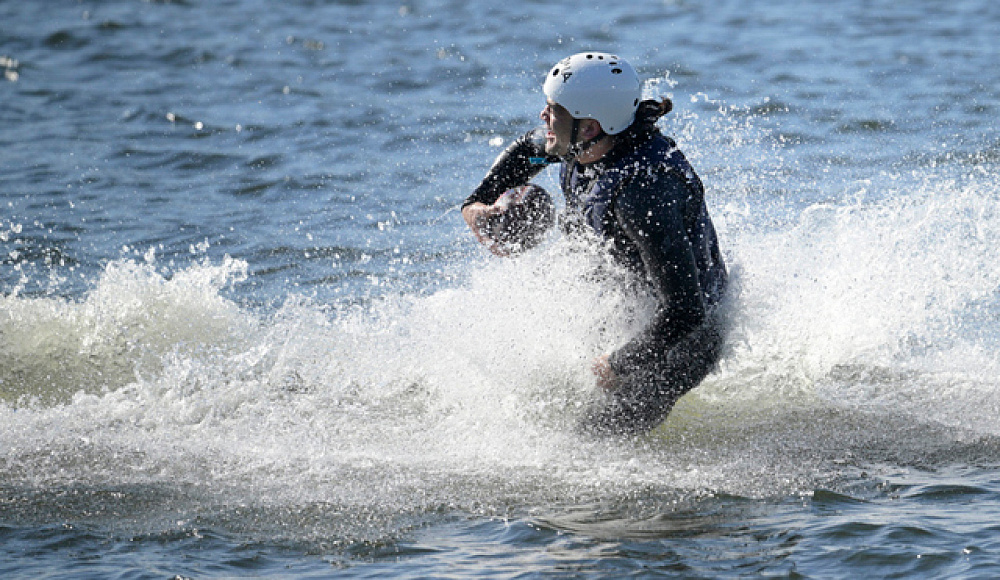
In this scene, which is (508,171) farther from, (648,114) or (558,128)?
(648,114)

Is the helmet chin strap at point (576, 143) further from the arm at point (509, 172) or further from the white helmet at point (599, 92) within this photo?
the arm at point (509, 172)

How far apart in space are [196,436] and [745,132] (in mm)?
8658

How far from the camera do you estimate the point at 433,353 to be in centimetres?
717

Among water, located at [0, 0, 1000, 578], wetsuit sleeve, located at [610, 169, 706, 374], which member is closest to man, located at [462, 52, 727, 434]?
wetsuit sleeve, located at [610, 169, 706, 374]

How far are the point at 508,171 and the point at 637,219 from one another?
1201 millimetres

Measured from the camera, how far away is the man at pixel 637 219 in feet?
18.0

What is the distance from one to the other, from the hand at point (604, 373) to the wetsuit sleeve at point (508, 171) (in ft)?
3.86

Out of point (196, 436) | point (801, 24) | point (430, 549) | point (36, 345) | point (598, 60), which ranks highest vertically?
point (801, 24)

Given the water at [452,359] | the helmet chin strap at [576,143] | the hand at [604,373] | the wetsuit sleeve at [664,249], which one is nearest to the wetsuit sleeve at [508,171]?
the water at [452,359]

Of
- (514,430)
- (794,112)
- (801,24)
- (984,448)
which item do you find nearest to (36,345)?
(514,430)

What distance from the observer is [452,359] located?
6992 millimetres

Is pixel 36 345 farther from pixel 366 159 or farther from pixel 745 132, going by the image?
pixel 745 132

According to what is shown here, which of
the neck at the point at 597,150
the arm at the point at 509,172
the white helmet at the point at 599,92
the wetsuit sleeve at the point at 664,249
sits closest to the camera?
the wetsuit sleeve at the point at 664,249

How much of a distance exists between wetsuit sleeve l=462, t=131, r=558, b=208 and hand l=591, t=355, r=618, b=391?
118 cm
